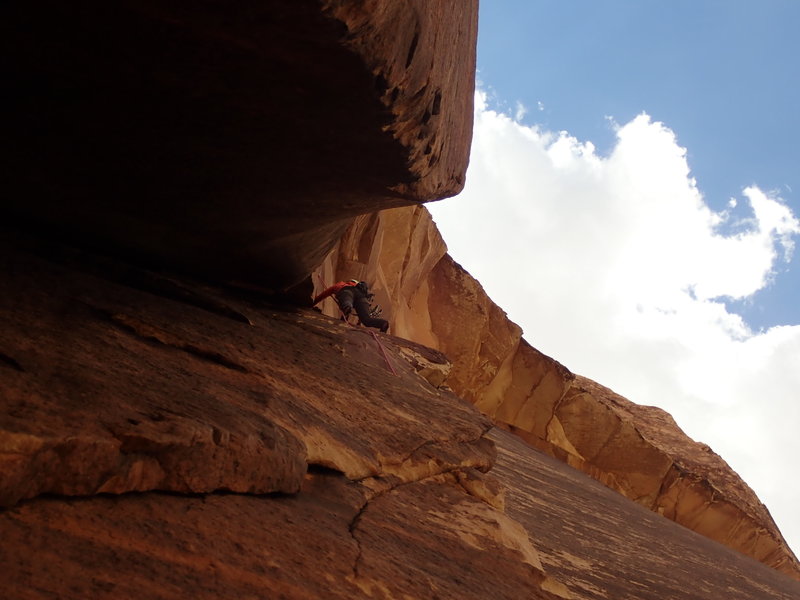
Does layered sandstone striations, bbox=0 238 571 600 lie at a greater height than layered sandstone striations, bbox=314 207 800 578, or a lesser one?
lesser

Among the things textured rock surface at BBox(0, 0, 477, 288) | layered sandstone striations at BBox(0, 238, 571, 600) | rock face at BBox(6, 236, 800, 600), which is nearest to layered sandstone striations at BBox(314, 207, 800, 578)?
rock face at BBox(6, 236, 800, 600)

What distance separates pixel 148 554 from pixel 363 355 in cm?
344

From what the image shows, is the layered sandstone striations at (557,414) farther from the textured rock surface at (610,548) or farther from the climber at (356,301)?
the climber at (356,301)

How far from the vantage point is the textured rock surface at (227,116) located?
2.16 m

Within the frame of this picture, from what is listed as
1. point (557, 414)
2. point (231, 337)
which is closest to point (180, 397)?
point (231, 337)

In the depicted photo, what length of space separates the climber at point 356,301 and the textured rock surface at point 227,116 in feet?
8.20

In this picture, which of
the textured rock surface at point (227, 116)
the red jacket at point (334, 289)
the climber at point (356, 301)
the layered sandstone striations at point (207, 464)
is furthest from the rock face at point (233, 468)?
the climber at point (356, 301)

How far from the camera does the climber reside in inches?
267

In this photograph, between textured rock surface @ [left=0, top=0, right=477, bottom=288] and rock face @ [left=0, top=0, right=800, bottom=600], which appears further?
textured rock surface @ [left=0, top=0, right=477, bottom=288]

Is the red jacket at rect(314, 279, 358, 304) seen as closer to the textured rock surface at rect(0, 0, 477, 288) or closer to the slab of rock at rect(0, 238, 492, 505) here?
the slab of rock at rect(0, 238, 492, 505)

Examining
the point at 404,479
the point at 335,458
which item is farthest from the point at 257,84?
the point at 404,479

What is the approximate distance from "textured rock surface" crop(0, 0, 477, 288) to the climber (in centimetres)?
250

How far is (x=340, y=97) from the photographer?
97.6 inches

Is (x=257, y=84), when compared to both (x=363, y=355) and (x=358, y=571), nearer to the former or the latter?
(x=358, y=571)
